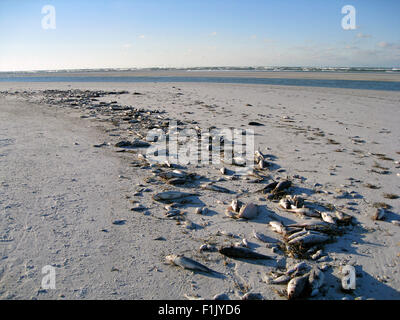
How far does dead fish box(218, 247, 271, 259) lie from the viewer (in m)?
3.12

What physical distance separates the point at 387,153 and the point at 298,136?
2161 mm

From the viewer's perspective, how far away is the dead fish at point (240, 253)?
3123mm

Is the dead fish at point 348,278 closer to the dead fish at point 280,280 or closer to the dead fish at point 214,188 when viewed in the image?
the dead fish at point 280,280

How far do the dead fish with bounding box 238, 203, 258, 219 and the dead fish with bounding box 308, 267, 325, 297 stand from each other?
1246mm

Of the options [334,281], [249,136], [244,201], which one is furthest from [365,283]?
[249,136]

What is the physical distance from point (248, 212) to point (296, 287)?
1.43 meters

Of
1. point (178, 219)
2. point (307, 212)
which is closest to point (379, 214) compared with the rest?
point (307, 212)

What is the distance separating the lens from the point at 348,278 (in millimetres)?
2785

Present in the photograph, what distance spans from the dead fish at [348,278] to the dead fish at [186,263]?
48.4 inches

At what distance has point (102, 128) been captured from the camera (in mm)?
9062

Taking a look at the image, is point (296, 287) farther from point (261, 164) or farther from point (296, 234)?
point (261, 164)

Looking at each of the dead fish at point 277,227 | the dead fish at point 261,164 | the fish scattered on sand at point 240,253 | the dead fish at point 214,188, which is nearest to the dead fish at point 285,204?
the dead fish at point 277,227

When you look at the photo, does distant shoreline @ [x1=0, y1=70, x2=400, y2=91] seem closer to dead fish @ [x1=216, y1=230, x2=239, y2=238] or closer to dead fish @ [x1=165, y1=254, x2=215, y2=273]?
dead fish @ [x1=216, y1=230, x2=239, y2=238]
